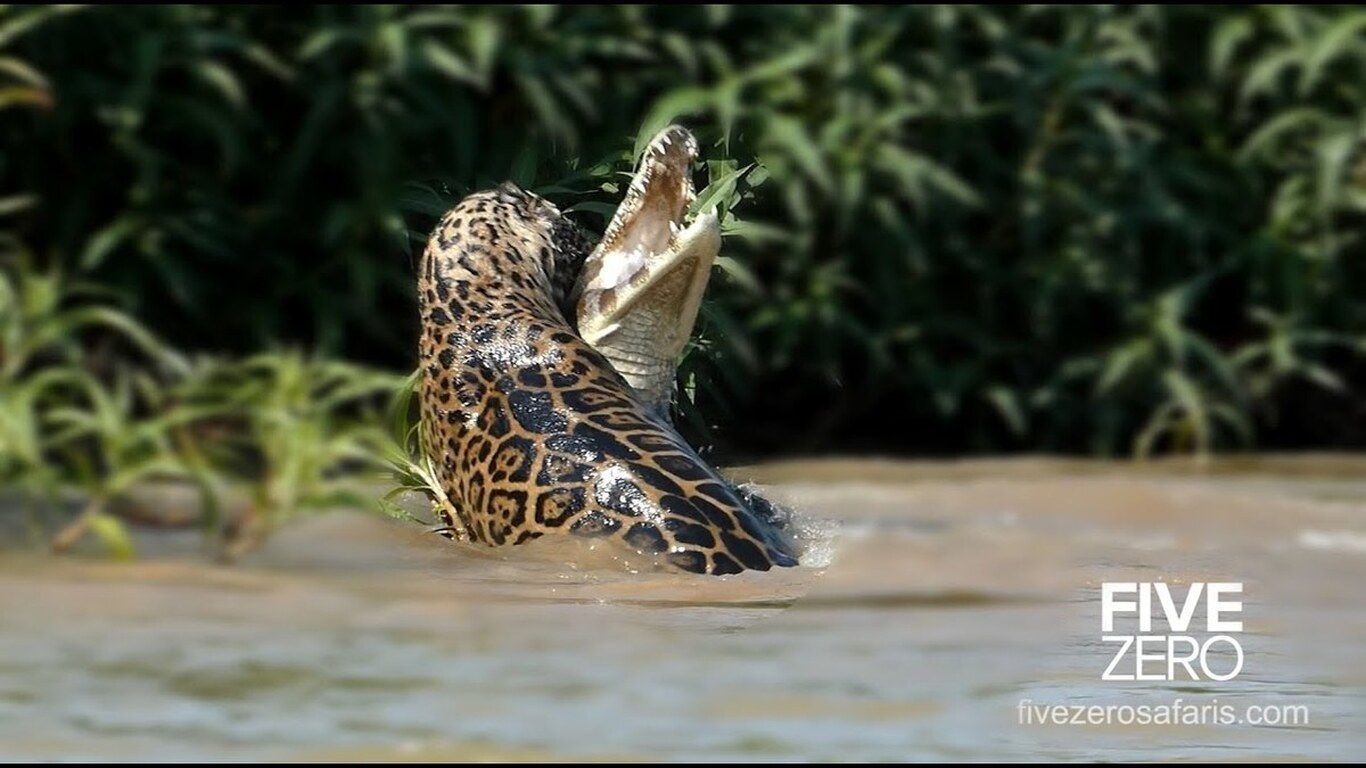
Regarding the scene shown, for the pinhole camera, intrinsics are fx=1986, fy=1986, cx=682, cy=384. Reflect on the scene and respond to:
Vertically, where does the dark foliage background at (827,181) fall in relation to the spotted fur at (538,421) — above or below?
above

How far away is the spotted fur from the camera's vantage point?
0.38m

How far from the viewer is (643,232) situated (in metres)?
0.39

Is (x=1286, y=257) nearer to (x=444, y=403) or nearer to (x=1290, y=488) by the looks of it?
(x=1290, y=488)

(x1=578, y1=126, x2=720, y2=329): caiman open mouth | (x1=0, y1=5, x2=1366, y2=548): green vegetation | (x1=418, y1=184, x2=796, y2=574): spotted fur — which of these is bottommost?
(x1=418, y1=184, x2=796, y2=574): spotted fur

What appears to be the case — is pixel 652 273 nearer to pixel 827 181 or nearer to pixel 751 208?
pixel 751 208

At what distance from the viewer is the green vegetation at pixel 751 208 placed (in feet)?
1.70

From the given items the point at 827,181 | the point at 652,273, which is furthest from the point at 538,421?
the point at 827,181

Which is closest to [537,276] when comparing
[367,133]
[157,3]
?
[367,133]

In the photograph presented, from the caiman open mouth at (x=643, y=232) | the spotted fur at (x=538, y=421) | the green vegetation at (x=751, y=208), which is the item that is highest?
the green vegetation at (x=751, y=208)

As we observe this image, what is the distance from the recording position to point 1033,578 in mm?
612

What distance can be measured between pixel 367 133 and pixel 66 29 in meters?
2.51

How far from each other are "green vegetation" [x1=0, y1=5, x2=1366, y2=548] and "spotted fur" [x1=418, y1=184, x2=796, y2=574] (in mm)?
11

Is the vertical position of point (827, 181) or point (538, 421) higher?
point (827, 181)

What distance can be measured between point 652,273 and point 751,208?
0.11ft
